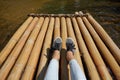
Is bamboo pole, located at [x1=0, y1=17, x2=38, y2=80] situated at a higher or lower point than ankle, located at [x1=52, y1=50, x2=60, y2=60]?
lower

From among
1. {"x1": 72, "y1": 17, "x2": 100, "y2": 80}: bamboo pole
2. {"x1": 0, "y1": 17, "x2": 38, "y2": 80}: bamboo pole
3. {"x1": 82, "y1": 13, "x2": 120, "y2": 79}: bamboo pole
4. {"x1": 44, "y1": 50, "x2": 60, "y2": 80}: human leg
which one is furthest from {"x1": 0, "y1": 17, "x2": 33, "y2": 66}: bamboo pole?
{"x1": 82, "y1": 13, "x2": 120, "y2": 79}: bamboo pole

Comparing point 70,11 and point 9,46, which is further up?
point 9,46

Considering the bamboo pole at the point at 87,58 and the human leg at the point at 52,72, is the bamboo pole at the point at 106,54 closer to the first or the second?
the bamboo pole at the point at 87,58

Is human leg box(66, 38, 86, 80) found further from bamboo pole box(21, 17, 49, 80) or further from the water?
the water

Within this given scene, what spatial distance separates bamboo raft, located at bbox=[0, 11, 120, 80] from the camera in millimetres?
4184

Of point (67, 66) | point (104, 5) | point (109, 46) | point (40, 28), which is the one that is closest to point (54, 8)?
point (104, 5)

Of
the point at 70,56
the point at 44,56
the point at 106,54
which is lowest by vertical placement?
the point at 106,54

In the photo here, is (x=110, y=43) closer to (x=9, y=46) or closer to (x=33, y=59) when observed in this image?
(x=33, y=59)

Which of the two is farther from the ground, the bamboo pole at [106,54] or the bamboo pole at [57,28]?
the bamboo pole at [57,28]

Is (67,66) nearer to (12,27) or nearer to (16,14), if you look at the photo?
(12,27)

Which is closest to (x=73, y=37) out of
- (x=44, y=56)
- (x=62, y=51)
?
(x=62, y=51)

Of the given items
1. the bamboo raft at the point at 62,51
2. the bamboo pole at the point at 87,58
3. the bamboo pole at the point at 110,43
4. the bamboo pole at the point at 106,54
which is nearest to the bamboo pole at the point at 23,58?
the bamboo raft at the point at 62,51

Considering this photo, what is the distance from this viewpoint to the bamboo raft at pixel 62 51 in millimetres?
4184

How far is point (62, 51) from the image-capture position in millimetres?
5039
